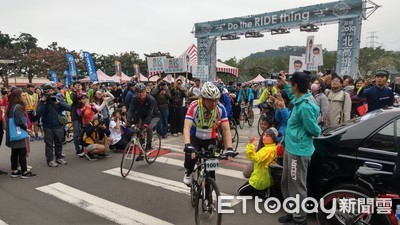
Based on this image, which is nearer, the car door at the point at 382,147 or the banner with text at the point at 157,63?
the car door at the point at 382,147

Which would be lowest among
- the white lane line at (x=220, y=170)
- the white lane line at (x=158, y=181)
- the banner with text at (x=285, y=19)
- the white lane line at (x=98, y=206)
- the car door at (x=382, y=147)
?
the white lane line at (x=98, y=206)

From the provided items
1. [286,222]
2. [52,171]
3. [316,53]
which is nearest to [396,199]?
[286,222]

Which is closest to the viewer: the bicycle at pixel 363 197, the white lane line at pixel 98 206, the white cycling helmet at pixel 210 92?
the bicycle at pixel 363 197

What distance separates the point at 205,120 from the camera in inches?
161

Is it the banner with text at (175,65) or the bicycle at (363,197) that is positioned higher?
the banner with text at (175,65)

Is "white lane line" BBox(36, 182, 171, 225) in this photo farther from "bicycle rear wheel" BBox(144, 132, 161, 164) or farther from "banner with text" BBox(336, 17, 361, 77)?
"banner with text" BBox(336, 17, 361, 77)

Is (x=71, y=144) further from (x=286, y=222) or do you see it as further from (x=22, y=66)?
(x=22, y=66)

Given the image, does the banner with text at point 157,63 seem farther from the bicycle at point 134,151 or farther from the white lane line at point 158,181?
the white lane line at point 158,181

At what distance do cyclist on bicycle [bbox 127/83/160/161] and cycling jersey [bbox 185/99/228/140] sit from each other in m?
2.83

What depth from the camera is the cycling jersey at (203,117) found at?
4016 mm

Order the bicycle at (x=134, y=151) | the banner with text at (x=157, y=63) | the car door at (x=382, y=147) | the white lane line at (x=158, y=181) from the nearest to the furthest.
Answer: the car door at (x=382, y=147) → the white lane line at (x=158, y=181) → the bicycle at (x=134, y=151) → the banner with text at (x=157, y=63)

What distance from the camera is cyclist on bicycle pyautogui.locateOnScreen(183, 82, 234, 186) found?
381cm

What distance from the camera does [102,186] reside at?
5.67 metres

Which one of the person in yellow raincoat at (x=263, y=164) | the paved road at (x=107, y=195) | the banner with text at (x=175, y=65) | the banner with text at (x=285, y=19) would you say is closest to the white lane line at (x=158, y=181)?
the paved road at (x=107, y=195)
